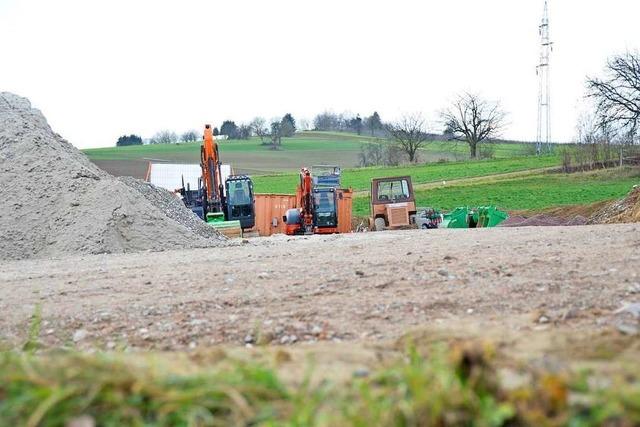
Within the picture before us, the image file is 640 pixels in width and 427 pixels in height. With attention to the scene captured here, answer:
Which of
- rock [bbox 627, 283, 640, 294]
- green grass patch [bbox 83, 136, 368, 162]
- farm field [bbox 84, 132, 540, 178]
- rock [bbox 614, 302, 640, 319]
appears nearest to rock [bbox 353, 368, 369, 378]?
rock [bbox 614, 302, 640, 319]

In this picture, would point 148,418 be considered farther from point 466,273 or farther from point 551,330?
point 466,273

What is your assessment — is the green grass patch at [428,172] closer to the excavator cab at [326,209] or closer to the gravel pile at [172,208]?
the excavator cab at [326,209]

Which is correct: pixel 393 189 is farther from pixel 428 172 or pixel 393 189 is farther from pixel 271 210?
pixel 428 172

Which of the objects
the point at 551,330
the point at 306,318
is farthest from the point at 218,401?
the point at 306,318

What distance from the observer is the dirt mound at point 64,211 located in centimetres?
1415

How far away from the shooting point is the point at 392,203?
1003 inches

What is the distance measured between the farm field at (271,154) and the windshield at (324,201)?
33.9 metres

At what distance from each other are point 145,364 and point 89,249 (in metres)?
11.2

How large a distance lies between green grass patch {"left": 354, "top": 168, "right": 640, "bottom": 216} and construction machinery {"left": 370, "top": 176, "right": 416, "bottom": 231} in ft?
30.4

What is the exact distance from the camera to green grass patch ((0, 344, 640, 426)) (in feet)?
7.43

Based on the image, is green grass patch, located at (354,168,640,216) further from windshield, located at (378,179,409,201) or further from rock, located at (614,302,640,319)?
rock, located at (614,302,640,319)

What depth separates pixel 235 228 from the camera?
838 inches

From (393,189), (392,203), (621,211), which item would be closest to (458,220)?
(392,203)

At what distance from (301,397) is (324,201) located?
23169mm
